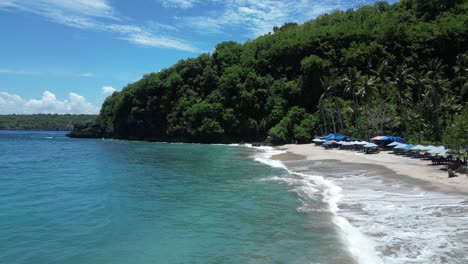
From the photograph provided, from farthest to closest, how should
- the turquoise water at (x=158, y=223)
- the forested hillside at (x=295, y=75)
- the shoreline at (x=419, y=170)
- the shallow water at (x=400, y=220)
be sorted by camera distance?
the forested hillside at (x=295, y=75) → the shoreline at (x=419, y=170) → the turquoise water at (x=158, y=223) → the shallow water at (x=400, y=220)

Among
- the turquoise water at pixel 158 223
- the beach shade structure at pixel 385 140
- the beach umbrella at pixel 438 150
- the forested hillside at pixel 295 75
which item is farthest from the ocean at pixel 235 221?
the forested hillside at pixel 295 75

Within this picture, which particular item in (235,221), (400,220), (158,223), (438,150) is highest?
(438,150)

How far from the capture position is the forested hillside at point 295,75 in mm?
86125

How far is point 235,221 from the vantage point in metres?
18.2

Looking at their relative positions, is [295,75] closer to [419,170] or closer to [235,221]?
[419,170]

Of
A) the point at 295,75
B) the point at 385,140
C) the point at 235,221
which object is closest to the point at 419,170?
the point at 235,221

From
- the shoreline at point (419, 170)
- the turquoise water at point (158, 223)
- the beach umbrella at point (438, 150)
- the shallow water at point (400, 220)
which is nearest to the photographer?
the shallow water at point (400, 220)

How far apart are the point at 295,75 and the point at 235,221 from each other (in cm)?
8875

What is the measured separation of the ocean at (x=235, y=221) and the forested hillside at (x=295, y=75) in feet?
163

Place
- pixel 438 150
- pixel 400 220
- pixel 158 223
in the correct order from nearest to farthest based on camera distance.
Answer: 1. pixel 400 220
2. pixel 158 223
3. pixel 438 150

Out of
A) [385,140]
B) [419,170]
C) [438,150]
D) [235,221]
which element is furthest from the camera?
[385,140]

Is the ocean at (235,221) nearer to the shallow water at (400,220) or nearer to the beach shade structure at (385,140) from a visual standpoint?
the shallow water at (400,220)

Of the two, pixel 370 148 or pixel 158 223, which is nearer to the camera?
pixel 158 223

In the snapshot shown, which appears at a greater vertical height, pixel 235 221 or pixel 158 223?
A: pixel 235 221
